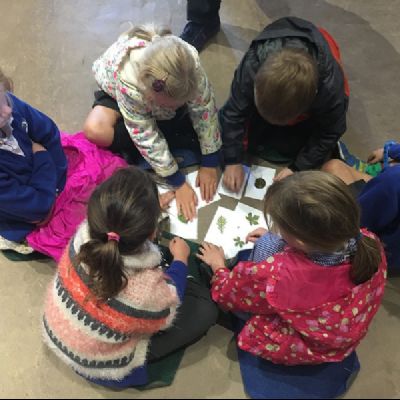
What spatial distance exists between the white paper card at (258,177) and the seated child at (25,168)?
2.41ft

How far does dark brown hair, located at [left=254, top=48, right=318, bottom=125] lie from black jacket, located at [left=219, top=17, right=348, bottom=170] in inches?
4.6

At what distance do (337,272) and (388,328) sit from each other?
0.60m

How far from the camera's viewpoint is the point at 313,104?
4.72 ft

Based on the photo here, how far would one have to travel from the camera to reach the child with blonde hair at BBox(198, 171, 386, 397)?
1013 mm

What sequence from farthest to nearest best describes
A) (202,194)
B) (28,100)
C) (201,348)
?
(28,100)
(202,194)
(201,348)

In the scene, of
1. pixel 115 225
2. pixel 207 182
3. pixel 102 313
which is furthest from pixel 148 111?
pixel 102 313

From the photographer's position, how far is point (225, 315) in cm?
152

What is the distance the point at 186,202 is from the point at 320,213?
2.54 ft

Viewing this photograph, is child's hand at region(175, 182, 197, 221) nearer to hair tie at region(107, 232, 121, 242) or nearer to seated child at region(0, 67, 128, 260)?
seated child at region(0, 67, 128, 260)

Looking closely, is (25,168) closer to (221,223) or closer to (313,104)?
(221,223)

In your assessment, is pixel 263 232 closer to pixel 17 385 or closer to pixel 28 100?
pixel 17 385

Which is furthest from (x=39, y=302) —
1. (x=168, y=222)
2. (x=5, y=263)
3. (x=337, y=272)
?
(x=337, y=272)

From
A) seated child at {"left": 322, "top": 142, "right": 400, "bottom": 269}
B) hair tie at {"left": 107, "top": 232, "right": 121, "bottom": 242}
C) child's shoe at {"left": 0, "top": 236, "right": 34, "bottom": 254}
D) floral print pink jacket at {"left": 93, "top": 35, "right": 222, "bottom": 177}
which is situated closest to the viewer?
hair tie at {"left": 107, "top": 232, "right": 121, "bottom": 242}

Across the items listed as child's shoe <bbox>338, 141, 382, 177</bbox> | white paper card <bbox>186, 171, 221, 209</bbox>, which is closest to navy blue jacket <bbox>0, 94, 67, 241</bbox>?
white paper card <bbox>186, 171, 221, 209</bbox>
